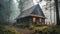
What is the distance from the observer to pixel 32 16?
5.09m

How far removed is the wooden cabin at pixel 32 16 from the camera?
501 centimetres

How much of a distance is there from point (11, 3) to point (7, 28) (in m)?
0.77

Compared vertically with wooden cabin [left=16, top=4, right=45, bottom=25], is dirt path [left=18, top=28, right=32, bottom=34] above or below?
below

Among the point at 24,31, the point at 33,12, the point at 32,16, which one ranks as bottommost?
the point at 24,31

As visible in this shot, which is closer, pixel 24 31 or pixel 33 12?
pixel 24 31

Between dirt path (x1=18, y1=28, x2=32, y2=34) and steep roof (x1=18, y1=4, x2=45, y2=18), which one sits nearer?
dirt path (x1=18, y1=28, x2=32, y2=34)

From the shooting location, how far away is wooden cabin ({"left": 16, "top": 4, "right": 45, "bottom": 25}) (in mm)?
5010

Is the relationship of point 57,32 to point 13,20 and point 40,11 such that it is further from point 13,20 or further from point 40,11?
point 13,20

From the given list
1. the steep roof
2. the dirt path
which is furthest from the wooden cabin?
the dirt path

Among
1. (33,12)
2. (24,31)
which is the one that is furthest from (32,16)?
(24,31)

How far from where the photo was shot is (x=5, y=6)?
201 inches

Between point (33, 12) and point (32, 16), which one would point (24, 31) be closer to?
Answer: point (32, 16)

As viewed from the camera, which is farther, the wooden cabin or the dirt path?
the wooden cabin

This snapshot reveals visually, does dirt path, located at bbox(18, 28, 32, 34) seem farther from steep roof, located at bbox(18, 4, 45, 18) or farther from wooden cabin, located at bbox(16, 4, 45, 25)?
steep roof, located at bbox(18, 4, 45, 18)
